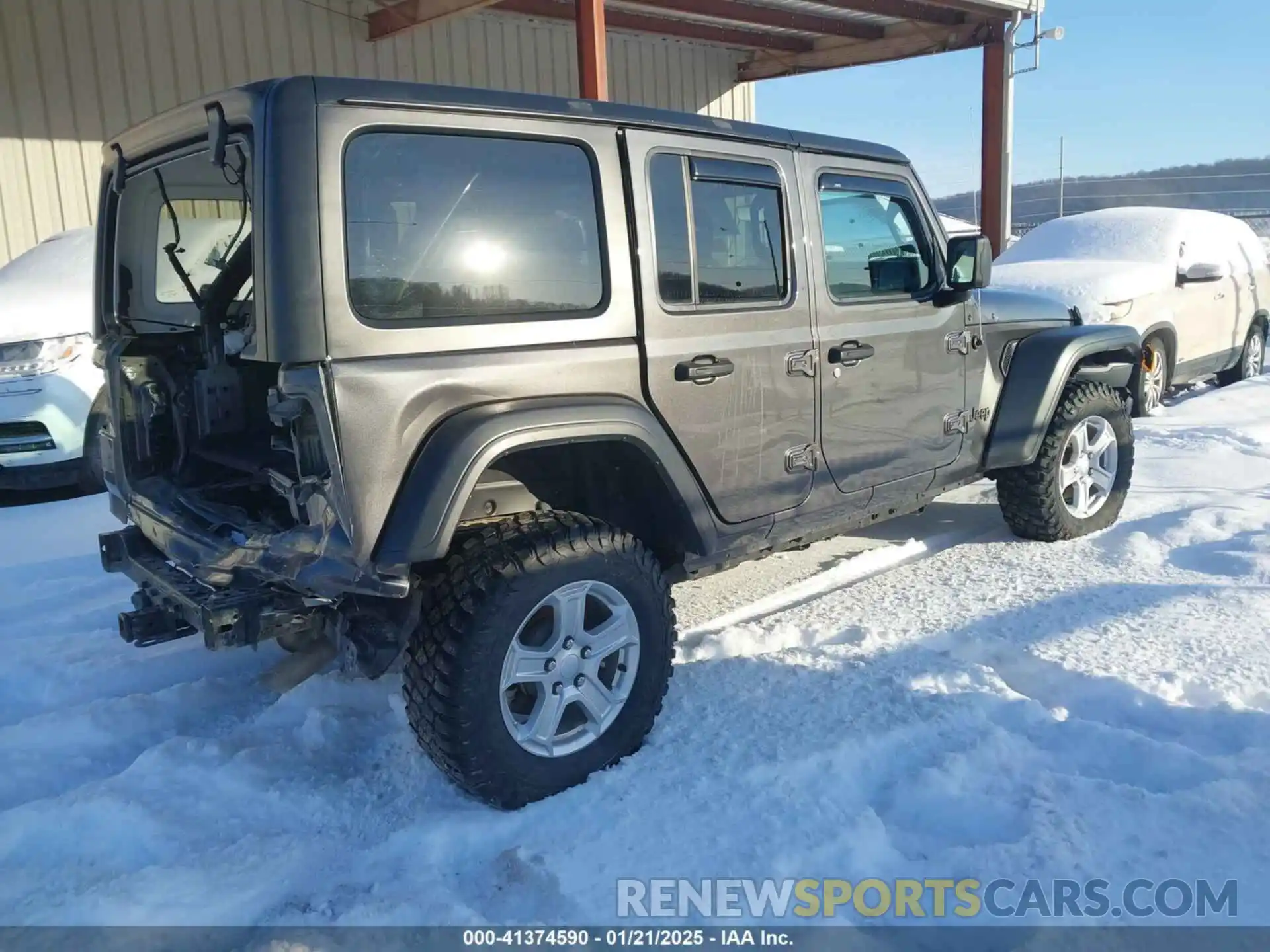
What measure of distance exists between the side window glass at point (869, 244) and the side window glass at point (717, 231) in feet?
0.91

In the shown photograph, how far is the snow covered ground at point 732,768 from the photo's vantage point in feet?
7.81

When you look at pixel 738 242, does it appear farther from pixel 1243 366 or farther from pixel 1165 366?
pixel 1243 366

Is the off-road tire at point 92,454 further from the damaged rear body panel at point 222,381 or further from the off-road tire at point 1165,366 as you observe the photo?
the off-road tire at point 1165,366

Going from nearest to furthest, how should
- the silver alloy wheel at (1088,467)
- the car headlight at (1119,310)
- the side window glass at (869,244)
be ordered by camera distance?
the side window glass at (869,244) < the silver alloy wheel at (1088,467) < the car headlight at (1119,310)

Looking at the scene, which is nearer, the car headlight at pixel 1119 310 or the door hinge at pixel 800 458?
the door hinge at pixel 800 458

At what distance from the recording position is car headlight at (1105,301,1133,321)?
24.4 ft

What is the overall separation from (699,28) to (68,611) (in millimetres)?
11399

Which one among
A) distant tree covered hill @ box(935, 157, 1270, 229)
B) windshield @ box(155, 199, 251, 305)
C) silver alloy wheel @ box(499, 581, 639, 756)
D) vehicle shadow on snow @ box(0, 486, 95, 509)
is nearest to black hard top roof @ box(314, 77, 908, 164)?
windshield @ box(155, 199, 251, 305)

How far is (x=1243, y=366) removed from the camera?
372 inches

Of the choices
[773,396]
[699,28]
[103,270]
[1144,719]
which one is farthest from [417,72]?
[1144,719]

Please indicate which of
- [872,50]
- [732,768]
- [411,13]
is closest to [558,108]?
[732,768]

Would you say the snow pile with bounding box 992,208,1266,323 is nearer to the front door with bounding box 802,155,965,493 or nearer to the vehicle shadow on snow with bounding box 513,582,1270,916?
the front door with bounding box 802,155,965,493

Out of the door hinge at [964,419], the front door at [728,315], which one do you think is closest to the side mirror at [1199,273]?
Result: the door hinge at [964,419]

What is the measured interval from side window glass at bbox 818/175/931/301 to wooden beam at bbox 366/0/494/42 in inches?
242
